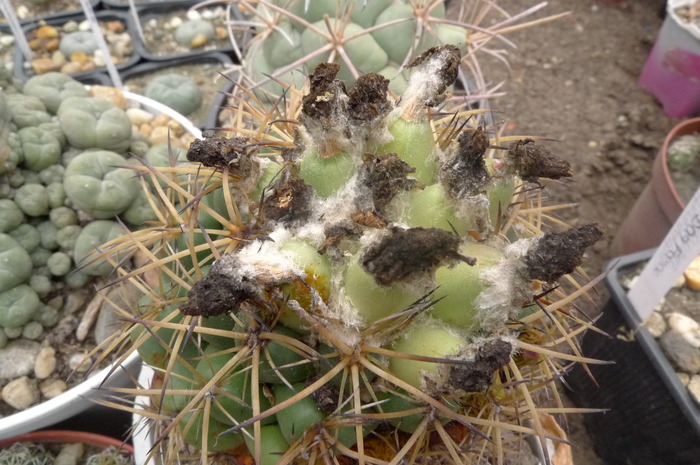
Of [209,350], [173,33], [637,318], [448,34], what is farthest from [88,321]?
[173,33]

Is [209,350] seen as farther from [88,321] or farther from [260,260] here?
[88,321]

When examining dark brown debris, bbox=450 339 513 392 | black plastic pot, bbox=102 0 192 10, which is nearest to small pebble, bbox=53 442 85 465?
dark brown debris, bbox=450 339 513 392

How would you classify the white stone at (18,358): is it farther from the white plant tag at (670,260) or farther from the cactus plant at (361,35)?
the white plant tag at (670,260)

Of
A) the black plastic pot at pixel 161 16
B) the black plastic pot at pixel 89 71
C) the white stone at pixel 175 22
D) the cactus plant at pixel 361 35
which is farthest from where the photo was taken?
the white stone at pixel 175 22

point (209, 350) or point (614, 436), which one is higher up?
point (209, 350)

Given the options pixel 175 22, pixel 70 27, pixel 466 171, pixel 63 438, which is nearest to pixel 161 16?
pixel 175 22

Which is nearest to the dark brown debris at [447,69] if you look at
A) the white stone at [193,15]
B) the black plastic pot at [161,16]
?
the black plastic pot at [161,16]

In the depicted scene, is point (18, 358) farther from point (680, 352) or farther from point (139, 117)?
point (680, 352)
